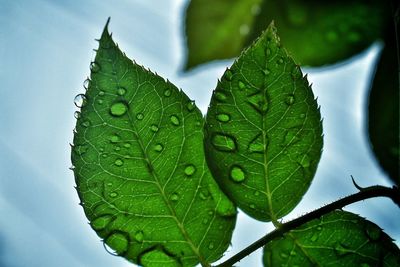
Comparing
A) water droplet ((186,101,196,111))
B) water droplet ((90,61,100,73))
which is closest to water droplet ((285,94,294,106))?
water droplet ((186,101,196,111))

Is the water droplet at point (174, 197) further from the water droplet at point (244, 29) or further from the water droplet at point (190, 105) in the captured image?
the water droplet at point (244, 29)

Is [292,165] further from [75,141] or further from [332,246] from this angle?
[75,141]

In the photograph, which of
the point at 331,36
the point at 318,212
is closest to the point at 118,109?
the point at 318,212

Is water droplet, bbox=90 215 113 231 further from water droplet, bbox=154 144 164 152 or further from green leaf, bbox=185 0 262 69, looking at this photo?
green leaf, bbox=185 0 262 69

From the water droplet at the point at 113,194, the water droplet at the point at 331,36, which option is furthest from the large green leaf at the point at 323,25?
the water droplet at the point at 113,194

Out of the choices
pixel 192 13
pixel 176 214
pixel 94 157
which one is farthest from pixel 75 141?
pixel 192 13

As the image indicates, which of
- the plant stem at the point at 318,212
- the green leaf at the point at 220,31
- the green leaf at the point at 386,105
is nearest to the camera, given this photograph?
the plant stem at the point at 318,212
